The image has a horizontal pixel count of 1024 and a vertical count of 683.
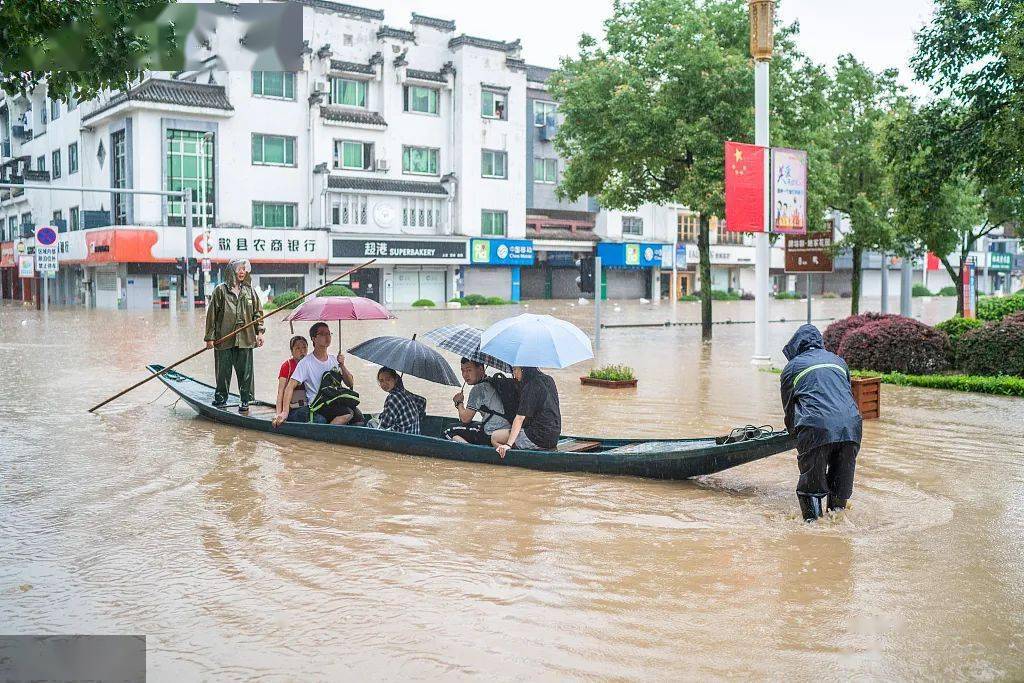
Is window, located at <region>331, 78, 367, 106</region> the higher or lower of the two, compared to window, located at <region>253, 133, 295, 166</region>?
higher

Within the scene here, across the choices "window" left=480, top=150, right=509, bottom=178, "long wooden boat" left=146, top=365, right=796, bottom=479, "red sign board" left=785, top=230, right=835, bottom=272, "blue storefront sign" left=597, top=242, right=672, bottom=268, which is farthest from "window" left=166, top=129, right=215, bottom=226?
"long wooden boat" left=146, top=365, right=796, bottom=479

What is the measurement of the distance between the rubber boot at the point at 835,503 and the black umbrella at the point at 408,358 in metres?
3.81

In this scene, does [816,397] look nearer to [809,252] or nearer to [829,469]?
[829,469]

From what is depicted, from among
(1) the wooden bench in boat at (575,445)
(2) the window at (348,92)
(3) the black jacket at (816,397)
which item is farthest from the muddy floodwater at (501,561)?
(2) the window at (348,92)

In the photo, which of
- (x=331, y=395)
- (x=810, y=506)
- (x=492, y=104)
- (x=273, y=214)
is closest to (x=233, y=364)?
(x=331, y=395)

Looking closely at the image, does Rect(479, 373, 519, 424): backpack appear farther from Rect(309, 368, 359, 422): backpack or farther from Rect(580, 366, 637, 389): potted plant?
Rect(580, 366, 637, 389): potted plant

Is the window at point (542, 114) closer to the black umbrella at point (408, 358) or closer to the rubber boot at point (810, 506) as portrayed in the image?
the black umbrella at point (408, 358)

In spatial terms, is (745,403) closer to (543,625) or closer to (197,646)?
(543,625)

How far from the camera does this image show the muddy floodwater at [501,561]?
545 centimetres

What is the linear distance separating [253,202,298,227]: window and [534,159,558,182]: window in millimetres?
17180

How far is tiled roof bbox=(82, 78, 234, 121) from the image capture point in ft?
148

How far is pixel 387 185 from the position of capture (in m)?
52.5

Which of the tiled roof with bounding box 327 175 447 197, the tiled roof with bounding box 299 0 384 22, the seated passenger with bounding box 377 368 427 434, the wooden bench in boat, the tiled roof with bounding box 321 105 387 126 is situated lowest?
the wooden bench in boat

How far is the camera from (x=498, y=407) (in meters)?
9.80
